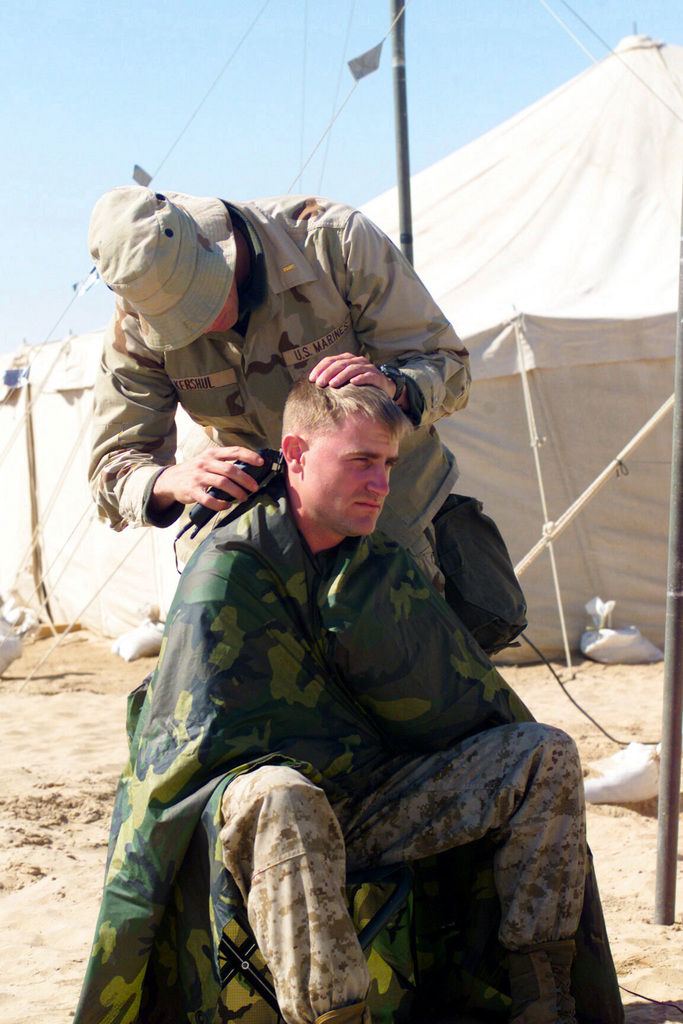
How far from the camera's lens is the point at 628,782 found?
412cm

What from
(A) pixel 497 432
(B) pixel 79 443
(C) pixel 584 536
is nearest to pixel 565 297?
(A) pixel 497 432

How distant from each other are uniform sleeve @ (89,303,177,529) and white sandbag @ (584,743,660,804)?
2.46 metres

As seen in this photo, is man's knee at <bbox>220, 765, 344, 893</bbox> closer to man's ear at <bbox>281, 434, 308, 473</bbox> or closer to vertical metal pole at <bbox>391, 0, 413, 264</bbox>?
man's ear at <bbox>281, 434, 308, 473</bbox>

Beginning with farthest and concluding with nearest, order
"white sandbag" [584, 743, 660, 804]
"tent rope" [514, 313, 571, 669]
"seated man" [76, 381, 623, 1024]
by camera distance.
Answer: "tent rope" [514, 313, 571, 669]
"white sandbag" [584, 743, 660, 804]
"seated man" [76, 381, 623, 1024]

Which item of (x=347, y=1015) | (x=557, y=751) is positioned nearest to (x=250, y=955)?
(x=347, y=1015)

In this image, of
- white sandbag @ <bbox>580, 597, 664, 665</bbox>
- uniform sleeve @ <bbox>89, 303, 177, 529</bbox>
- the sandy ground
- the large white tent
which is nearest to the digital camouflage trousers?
the sandy ground

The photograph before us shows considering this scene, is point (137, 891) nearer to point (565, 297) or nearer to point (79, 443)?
point (565, 297)

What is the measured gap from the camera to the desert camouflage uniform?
7.68 feet

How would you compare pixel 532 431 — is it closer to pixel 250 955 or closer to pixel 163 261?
pixel 163 261

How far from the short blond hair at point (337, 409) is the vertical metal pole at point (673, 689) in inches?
40.1

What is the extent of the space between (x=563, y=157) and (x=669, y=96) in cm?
104

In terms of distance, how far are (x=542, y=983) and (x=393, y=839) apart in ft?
1.11

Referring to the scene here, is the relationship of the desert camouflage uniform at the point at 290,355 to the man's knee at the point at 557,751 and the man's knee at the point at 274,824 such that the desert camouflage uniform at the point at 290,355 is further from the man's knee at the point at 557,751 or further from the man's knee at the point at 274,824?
the man's knee at the point at 274,824

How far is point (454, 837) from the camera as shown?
5.99ft
